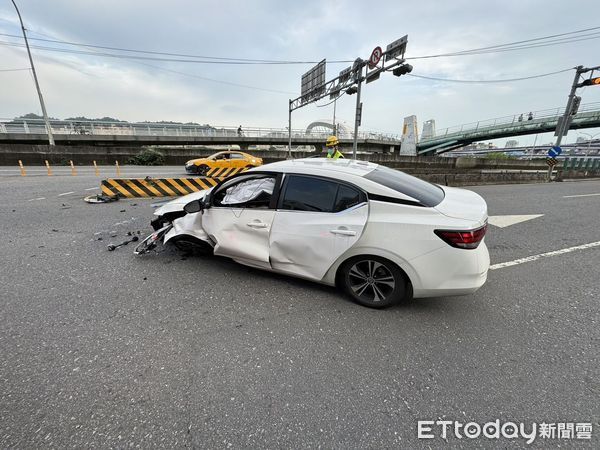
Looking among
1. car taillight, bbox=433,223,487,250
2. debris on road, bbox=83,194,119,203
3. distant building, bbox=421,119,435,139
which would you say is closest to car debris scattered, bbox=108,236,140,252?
debris on road, bbox=83,194,119,203

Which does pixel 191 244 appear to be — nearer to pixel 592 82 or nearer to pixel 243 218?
pixel 243 218

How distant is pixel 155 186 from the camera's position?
7461 millimetres

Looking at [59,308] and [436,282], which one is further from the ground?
[436,282]

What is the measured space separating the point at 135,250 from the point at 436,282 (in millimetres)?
3770

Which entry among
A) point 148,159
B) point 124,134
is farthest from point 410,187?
point 124,134

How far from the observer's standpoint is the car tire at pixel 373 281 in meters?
2.40

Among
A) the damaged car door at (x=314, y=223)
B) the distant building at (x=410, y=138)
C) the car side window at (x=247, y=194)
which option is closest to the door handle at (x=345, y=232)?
the damaged car door at (x=314, y=223)

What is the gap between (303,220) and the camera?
2.57 meters

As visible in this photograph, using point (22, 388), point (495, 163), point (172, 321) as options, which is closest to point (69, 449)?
point (22, 388)

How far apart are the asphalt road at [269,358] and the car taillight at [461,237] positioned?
77 centimetres

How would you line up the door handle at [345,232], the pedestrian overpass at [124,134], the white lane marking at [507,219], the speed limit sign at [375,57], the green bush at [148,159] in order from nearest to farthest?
the door handle at [345,232] < the white lane marking at [507,219] < the speed limit sign at [375,57] < the green bush at [148,159] < the pedestrian overpass at [124,134]

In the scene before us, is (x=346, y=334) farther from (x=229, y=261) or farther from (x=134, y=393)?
(x=229, y=261)

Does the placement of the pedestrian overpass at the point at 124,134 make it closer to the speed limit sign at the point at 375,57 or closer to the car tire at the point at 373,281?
the speed limit sign at the point at 375,57

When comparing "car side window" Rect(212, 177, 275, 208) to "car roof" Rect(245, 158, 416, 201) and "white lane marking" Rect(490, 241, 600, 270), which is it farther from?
"white lane marking" Rect(490, 241, 600, 270)
